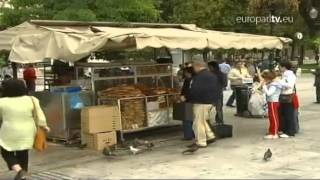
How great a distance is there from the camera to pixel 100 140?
1120cm

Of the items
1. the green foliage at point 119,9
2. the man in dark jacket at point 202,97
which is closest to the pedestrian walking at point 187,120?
the man in dark jacket at point 202,97

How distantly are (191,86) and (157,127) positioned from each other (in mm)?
2510

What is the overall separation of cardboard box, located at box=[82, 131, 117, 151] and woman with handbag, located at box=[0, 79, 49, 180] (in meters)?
2.93

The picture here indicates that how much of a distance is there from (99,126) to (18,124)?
3.20 metres

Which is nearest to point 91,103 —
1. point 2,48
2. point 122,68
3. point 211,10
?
point 122,68

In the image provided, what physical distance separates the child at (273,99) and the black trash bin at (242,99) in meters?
4.30

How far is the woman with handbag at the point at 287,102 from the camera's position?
1213 cm

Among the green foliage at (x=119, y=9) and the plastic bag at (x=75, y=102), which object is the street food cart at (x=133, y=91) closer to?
the plastic bag at (x=75, y=102)

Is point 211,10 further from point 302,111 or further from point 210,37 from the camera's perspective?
point 210,37

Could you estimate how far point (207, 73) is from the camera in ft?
36.3

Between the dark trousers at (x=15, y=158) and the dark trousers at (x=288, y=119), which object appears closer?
the dark trousers at (x=15, y=158)

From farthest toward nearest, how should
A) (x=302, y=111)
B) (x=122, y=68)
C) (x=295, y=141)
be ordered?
(x=302, y=111) → (x=122, y=68) → (x=295, y=141)

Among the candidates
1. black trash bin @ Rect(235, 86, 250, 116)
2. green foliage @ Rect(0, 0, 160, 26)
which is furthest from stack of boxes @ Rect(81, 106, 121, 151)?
black trash bin @ Rect(235, 86, 250, 116)

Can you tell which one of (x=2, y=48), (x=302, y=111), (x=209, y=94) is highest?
(x=2, y=48)
